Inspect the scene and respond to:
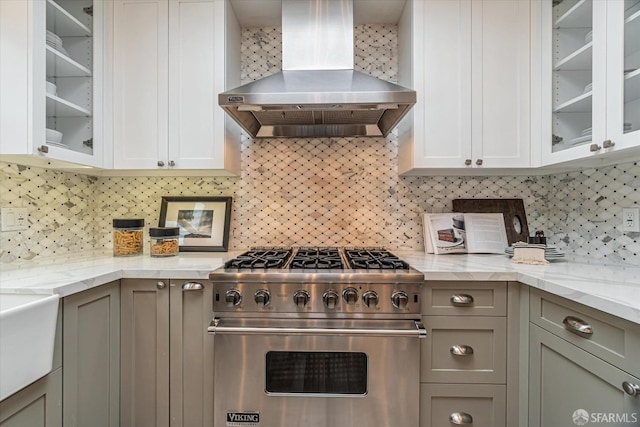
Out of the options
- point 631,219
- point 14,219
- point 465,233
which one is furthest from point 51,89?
point 631,219

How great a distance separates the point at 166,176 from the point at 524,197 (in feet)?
7.86

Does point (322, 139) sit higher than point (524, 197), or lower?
higher

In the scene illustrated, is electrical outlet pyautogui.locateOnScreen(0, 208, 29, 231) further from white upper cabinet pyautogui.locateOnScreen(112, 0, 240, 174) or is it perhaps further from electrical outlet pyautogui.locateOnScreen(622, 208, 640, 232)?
electrical outlet pyautogui.locateOnScreen(622, 208, 640, 232)

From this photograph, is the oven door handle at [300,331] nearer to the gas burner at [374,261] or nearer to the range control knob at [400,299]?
the range control knob at [400,299]

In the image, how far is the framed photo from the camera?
2158mm

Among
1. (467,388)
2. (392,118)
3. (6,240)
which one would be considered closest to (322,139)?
(392,118)

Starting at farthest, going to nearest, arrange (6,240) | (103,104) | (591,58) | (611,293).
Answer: (103,104), (6,240), (591,58), (611,293)

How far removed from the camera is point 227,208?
2.20 meters

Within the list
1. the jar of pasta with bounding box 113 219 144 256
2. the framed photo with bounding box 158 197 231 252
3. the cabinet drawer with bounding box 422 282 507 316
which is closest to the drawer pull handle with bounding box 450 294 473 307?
the cabinet drawer with bounding box 422 282 507 316

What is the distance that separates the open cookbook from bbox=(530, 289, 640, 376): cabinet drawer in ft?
2.28

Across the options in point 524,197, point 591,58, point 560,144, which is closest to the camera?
point 591,58

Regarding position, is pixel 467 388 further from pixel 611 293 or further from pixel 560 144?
pixel 560 144

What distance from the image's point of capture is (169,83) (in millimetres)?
1902

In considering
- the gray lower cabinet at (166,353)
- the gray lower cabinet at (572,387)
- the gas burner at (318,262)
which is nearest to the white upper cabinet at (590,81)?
the gray lower cabinet at (572,387)
